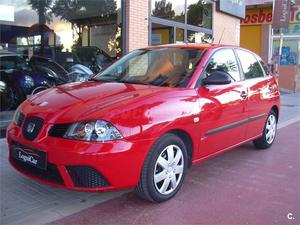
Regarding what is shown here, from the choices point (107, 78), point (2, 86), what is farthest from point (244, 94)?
point (2, 86)

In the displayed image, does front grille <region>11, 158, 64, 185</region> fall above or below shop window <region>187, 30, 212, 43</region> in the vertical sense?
below

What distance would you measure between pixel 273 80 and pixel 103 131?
385cm

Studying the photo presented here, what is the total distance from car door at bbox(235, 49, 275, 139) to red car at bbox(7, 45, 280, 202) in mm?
117

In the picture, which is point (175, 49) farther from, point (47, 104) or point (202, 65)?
point (47, 104)

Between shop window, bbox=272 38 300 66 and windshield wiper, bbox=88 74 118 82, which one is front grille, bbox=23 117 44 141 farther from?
shop window, bbox=272 38 300 66

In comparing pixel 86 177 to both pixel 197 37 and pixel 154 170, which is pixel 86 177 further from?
pixel 197 37

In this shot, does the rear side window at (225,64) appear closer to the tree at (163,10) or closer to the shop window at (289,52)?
the tree at (163,10)

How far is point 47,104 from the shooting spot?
13.3 ft

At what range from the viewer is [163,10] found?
11.0m

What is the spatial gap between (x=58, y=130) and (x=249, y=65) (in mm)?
3295

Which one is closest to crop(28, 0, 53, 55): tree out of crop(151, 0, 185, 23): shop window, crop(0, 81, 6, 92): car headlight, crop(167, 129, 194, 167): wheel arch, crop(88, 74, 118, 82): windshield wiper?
crop(0, 81, 6, 92): car headlight

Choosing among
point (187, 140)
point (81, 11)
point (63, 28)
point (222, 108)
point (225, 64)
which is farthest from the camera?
point (81, 11)

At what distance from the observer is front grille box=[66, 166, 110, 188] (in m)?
3.63

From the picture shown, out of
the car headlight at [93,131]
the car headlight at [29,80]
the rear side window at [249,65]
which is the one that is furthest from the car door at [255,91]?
the car headlight at [29,80]
